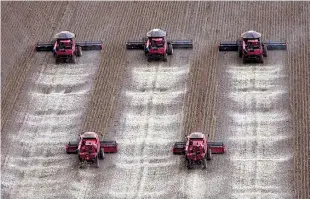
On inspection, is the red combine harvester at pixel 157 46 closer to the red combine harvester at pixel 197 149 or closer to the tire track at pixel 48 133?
the tire track at pixel 48 133

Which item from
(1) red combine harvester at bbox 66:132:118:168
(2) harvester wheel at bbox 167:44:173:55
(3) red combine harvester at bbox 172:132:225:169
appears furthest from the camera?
(2) harvester wheel at bbox 167:44:173:55

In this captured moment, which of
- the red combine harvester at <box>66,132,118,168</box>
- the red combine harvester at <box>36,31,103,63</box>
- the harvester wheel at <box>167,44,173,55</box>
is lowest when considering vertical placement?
the red combine harvester at <box>66,132,118,168</box>

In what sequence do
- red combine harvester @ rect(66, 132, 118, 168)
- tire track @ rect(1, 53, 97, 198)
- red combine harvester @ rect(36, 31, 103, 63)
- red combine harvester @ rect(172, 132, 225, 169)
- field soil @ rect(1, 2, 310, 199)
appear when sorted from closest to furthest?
field soil @ rect(1, 2, 310, 199) < tire track @ rect(1, 53, 97, 198) < red combine harvester @ rect(172, 132, 225, 169) < red combine harvester @ rect(66, 132, 118, 168) < red combine harvester @ rect(36, 31, 103, 63)

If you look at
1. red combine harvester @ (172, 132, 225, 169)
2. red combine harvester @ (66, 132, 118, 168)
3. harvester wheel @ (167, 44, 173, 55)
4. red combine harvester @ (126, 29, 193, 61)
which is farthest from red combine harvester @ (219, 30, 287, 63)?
red combine harvester @ (66, 132, 118, 168)

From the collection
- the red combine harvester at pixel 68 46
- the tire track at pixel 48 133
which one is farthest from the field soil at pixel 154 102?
the red combine harvester at pixel 68 46

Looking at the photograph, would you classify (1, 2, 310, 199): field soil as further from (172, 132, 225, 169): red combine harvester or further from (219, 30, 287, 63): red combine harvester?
(219, 30, 287, 63): red combine harvester

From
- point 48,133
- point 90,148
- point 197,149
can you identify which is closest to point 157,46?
point 48,133
